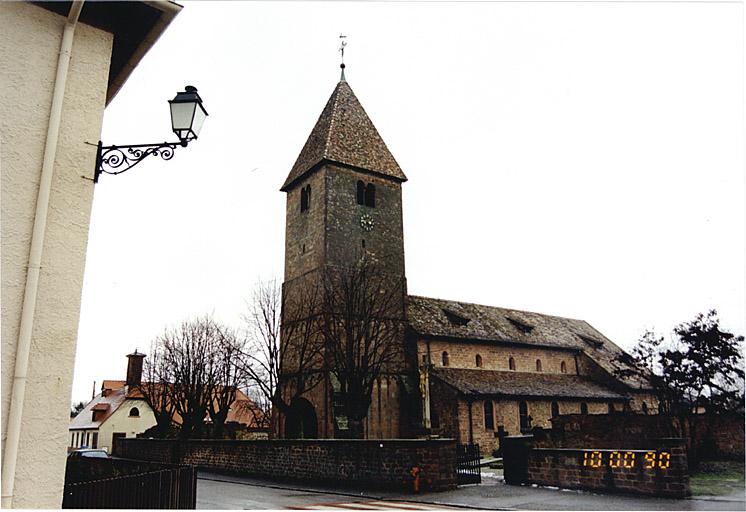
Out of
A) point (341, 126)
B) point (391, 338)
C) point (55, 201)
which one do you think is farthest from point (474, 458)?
point (341, 126)

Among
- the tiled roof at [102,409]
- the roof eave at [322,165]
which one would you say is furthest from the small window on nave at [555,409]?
the tiled roof at [102,409]

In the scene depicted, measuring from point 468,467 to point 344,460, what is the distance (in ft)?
14.2

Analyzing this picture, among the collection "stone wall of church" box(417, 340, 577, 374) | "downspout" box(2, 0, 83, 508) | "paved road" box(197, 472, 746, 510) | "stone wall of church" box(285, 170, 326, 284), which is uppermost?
"stone wall of church" box(285, 170, 326, 284)

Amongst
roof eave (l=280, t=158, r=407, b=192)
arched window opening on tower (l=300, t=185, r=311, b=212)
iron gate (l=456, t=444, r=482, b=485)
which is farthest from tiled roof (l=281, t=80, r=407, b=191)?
iron gate (l=456, t=444, r=482, b=485)

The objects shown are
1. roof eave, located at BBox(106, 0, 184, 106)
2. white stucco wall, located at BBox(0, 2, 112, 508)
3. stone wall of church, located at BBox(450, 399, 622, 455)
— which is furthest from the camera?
stone wall of church, located at BBox(450, 399, 622, 455)

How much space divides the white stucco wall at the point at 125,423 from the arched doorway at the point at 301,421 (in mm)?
30952

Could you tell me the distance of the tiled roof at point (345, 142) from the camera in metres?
37.3

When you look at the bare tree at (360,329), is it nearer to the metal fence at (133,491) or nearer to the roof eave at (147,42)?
the metal fence at (133,491)

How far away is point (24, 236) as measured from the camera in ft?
16.4

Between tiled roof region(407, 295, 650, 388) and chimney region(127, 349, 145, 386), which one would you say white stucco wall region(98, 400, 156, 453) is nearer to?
chimney region(127, 349, 145, 386)

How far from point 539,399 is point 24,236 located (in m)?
35.1

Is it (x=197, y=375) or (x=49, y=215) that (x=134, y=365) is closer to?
(x=197, y=375)

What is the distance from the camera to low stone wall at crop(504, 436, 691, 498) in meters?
14.3

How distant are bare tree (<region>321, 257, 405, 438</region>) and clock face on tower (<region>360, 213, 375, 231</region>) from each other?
226cm
